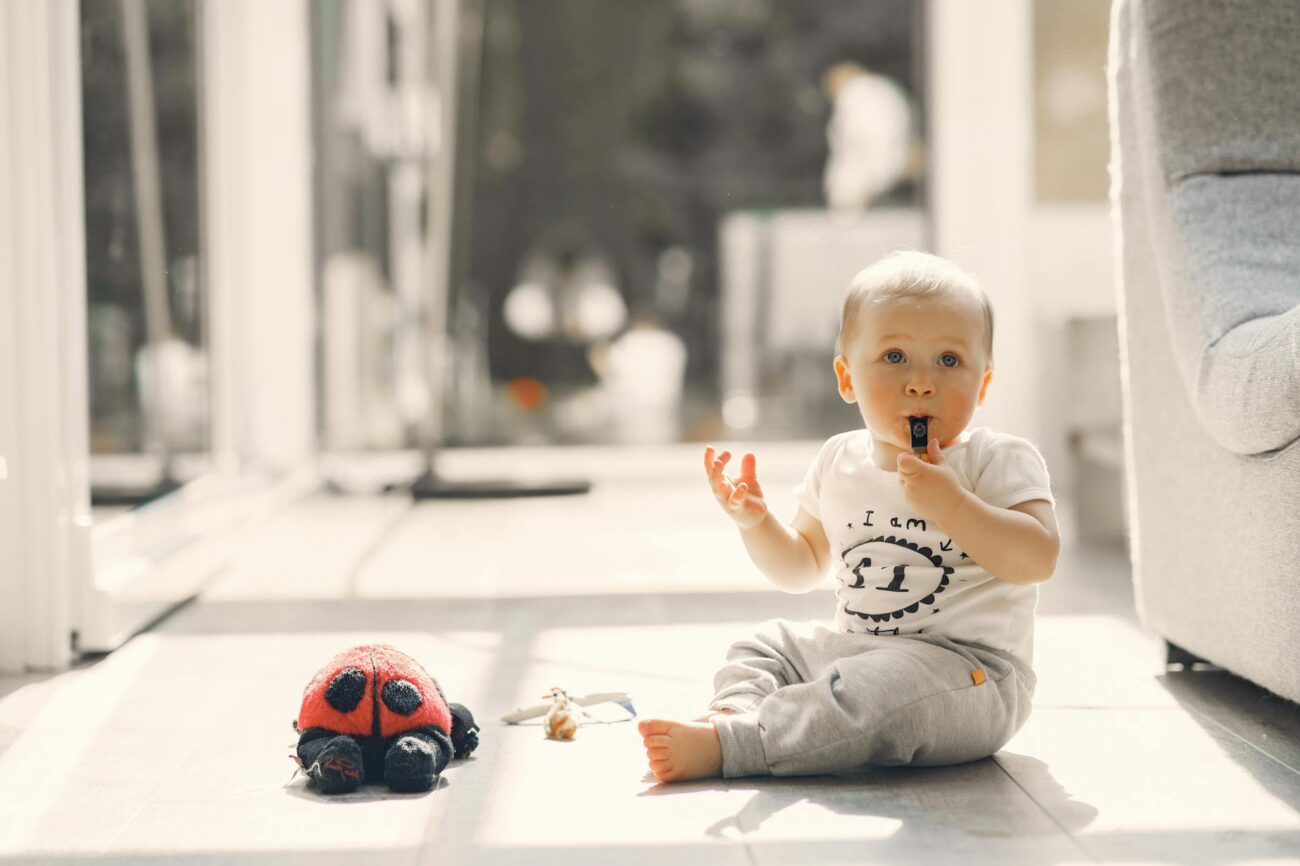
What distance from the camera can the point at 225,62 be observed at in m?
3.33

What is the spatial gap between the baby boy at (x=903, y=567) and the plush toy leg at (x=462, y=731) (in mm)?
189

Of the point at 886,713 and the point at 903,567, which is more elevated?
the point at 903,567

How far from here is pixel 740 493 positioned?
140 centimetres

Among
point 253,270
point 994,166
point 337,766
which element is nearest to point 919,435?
point 337,766

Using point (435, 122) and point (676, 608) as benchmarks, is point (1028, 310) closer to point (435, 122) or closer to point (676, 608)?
point (435, 122)

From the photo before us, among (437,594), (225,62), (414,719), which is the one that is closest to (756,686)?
(414,719)

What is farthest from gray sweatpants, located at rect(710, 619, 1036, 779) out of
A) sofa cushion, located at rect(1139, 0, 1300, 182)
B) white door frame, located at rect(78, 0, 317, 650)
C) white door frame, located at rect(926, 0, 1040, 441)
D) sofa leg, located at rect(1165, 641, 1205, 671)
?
white door frame, located at rect(926, 0, 1040, 441)

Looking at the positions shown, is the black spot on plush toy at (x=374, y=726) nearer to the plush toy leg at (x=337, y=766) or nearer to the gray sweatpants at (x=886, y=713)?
the plush toy leg at (x=337, y=766)

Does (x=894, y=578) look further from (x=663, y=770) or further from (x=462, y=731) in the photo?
(x=462, y=731)

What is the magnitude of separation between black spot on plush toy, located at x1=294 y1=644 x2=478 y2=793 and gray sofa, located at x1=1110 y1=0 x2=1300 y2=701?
0.81 m

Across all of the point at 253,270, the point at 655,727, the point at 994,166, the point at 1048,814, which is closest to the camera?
the point at 1048,814

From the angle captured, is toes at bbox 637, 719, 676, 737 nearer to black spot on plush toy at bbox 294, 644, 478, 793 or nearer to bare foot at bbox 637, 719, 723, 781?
bare foot at bbox 637, 719, 723, 781

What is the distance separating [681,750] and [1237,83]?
3.27 feet

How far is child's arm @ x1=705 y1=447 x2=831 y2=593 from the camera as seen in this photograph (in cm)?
140
